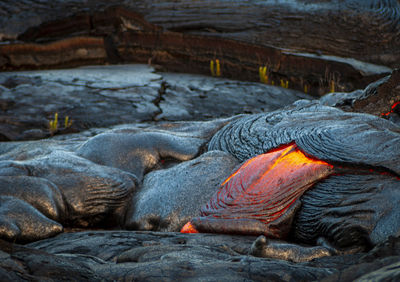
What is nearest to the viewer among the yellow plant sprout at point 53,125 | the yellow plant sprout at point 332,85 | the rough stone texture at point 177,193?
the rough stone texture at point 177,193

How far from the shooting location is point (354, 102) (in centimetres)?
359

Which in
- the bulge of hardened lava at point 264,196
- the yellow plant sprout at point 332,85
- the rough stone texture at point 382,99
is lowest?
the yellow plant sprout at point 332,85

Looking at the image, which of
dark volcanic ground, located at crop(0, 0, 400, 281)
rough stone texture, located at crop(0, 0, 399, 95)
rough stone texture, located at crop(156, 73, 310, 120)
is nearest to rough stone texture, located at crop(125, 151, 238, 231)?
dark volcanic ground, located at crop(0, 0, 400, 281)

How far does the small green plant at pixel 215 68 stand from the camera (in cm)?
768

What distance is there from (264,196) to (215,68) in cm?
539

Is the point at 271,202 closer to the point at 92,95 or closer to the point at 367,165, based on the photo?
the point at 367,165

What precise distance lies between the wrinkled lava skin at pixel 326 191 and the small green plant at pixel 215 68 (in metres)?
4.62

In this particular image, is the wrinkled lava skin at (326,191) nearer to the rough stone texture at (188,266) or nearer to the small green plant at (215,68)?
the rough stone texture at (188,266)

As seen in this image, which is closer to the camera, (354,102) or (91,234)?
(91,234)

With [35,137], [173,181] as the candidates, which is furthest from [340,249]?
[35,137]

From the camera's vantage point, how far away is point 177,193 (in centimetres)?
304

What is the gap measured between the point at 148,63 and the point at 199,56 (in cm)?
88

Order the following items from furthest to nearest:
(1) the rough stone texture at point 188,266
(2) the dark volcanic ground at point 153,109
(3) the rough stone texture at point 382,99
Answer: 1. (3) the rough stone texture at point 382,99
2. (2) the dark volcanic ground at point 153,109
3. (1) the rough stone texture at point 188,266

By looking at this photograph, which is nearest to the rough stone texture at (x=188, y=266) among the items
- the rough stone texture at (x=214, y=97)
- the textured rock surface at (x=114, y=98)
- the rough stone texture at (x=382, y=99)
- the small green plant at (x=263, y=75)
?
the rough stone texture at (x=382, y=99)
